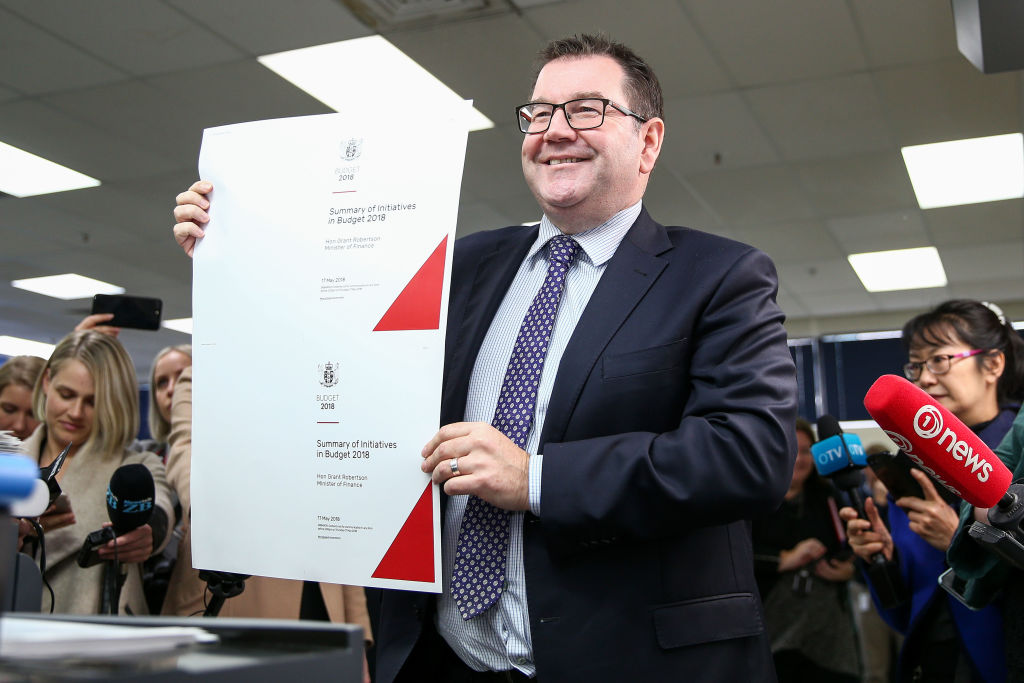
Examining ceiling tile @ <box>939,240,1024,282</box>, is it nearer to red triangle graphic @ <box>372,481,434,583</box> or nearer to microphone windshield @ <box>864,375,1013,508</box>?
microphone windshield @ <box>864,375,1013,508</box>

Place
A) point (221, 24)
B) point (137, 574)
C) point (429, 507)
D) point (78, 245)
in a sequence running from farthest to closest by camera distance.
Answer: point (78, 245), point (221, 24), point (137, 574), point (429, 507)

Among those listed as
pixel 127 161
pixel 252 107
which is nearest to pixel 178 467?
pixel 252 107

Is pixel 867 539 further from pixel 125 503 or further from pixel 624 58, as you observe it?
pixel 125 503

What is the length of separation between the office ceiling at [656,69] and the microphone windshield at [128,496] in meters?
2.69

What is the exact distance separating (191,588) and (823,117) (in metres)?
4.24

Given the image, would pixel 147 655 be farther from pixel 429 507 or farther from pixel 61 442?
pixel 61 442

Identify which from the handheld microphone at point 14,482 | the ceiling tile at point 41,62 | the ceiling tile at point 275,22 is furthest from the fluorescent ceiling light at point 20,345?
the handheld microphone at point 14,482

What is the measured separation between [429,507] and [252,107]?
4.36 m

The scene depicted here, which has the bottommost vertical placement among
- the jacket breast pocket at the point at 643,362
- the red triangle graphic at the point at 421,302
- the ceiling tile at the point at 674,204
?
the jacket breast pocket at the point at 643,362

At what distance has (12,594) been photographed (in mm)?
990

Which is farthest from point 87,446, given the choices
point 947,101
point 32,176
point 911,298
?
point 911,298

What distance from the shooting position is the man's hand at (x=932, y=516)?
A: 221cm

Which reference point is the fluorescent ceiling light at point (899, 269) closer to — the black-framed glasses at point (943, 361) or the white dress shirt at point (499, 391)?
the black-framed glasses at point (943, 361)

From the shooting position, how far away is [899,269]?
28.0ft
